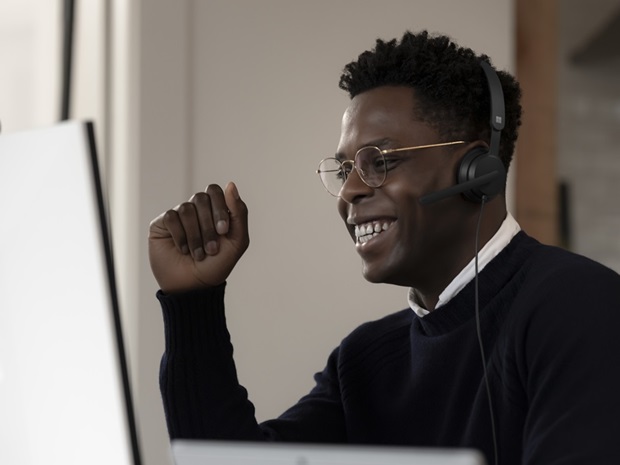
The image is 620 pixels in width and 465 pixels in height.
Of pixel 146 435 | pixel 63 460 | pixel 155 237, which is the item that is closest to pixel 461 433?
pixel 155 237

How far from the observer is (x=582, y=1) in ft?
13.9

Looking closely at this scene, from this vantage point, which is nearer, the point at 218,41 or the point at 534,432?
the point at 534,432

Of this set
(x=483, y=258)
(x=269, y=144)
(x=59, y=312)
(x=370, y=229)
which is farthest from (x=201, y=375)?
(x=269, y=144)

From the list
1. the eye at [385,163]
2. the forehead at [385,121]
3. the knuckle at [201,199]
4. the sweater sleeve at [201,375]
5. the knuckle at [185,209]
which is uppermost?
the forehead at [385,121]

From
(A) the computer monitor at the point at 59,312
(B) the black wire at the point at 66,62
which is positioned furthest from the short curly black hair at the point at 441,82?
(A) the computer monitor at the point at 59,312

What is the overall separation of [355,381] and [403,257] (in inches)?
9.8

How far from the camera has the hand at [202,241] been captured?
4.37 feet

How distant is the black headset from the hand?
26 cm

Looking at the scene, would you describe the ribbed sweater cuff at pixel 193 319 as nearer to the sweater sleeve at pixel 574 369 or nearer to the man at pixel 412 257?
the man at pixel 412 257

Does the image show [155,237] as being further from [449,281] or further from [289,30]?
[289,30]

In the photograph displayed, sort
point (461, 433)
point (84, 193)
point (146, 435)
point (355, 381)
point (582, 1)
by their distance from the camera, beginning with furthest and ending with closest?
point (582, 1)
point (146, 435)
point (355, 381)
point (461, 433)
point (84, 193)

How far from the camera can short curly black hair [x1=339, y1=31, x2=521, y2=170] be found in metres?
1.37

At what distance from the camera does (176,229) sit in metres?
1.34

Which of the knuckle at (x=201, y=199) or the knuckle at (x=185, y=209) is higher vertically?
the knuckle at (x=201, y=199)
